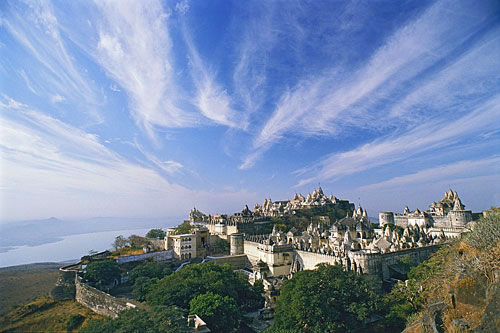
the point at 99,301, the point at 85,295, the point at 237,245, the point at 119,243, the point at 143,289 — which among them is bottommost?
the point at 99,301

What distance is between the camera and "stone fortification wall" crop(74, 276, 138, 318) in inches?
1122

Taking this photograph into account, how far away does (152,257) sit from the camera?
157 ft

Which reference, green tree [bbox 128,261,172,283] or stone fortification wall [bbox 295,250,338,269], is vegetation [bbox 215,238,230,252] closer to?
green tree [bbox 128,261,172,283]

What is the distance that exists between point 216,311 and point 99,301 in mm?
16285

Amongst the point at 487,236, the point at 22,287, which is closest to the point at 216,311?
the point at 487,236

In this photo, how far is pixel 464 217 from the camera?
44.3m

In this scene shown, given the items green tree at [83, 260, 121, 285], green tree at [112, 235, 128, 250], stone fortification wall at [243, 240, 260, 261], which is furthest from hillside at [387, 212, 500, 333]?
green tree at [112, 235, 128, 250]

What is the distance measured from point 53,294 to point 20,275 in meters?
17.4

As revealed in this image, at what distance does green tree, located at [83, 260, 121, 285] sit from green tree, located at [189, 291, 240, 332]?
750 inches

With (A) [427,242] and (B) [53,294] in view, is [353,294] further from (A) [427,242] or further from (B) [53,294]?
(B) [53,294]

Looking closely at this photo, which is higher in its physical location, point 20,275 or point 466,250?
point 466,250

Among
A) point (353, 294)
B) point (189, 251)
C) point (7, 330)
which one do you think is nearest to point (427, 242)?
point (353, 294)

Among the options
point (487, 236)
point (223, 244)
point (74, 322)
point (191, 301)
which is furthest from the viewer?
point (223, 244)

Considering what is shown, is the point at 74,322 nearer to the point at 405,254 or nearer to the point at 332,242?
the point at 332,242
